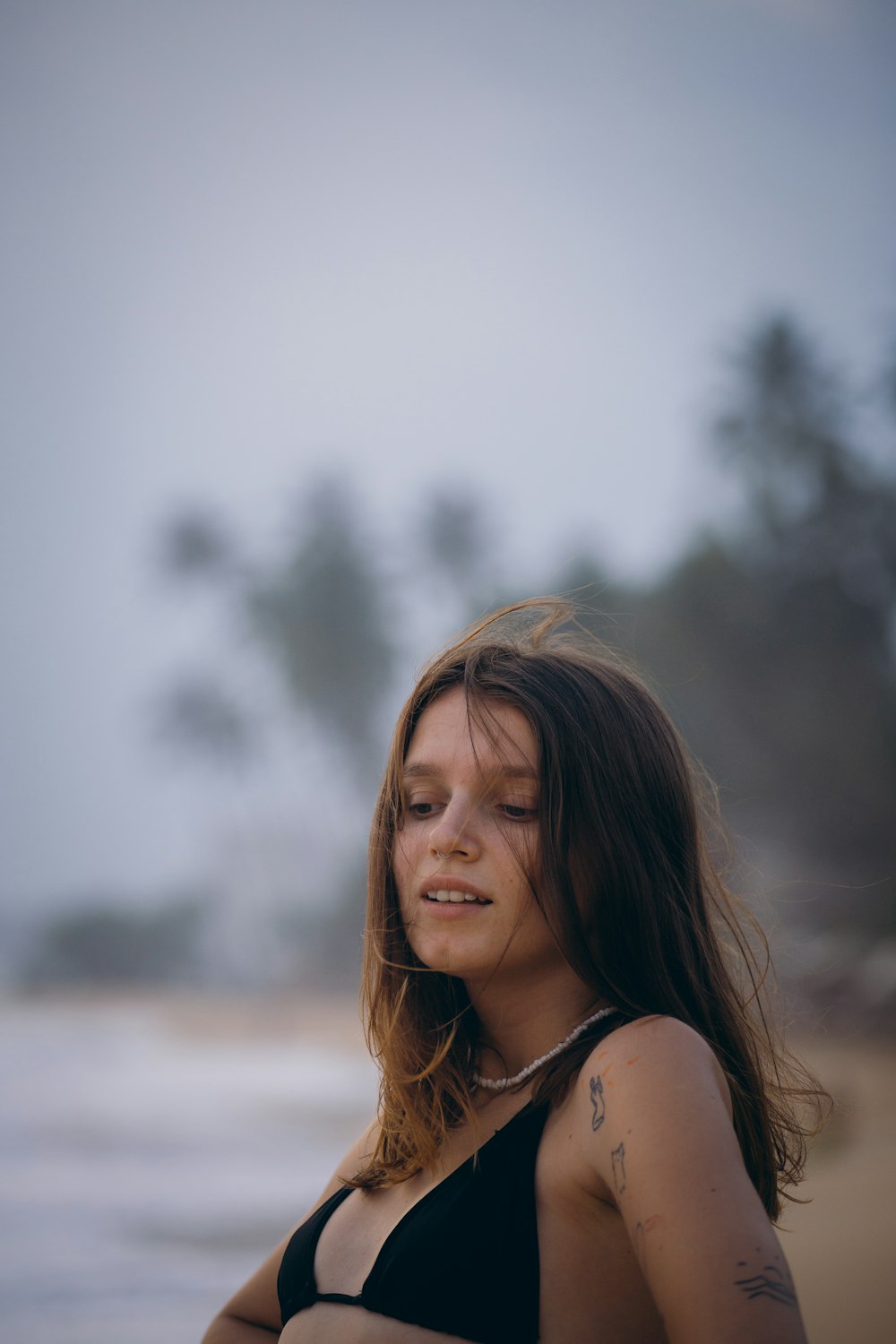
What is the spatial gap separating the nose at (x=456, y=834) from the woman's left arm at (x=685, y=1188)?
20 cm

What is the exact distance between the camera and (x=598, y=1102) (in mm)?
741

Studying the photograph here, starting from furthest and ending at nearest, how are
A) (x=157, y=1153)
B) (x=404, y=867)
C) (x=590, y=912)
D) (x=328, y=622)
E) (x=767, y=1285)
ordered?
1. (x=328, y=622)
2. (x=157, y=1153)
3. (x=404, y=867)
4. (x=590, y=912)
5. (x=767, y=1285)

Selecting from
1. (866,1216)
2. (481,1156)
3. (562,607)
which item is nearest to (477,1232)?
(481,1156)

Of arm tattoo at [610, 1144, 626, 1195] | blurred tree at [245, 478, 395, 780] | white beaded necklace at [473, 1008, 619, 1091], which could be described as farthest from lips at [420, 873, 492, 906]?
blurred tree at [245, 478, 395, 780]

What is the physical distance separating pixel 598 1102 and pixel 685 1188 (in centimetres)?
10

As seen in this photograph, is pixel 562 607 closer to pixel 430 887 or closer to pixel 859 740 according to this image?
pixel 430 887

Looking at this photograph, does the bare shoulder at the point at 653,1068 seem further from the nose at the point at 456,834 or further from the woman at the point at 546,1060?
the nose at the point at 456,834

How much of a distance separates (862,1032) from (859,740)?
99.0 inches

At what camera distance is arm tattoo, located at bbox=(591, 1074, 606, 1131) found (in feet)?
2.40

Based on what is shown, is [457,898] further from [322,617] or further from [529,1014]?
[322,617]

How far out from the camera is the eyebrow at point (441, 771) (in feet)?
2.98

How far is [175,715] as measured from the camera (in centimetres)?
1013

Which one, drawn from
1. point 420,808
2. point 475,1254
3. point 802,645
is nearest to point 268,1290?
point 475,1254

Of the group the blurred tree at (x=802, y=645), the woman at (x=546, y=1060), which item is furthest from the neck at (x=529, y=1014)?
the blurred tree at (x=802, y=645)
